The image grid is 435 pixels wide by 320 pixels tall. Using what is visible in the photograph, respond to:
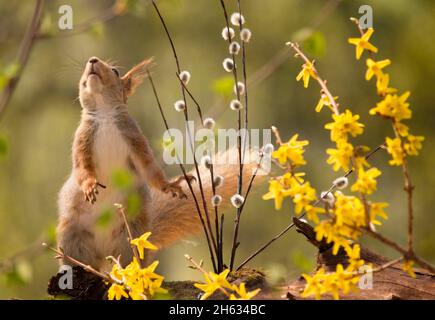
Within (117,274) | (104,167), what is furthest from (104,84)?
(117,274)

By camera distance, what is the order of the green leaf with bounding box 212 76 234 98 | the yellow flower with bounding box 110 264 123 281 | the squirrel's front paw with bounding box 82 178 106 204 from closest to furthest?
1. the green leaf with bounding box 212 76 234 98
2. the yellow flower with bounding box 110 264 123 281
3. the squirrel's front paw with bounding box 82 178 106 204

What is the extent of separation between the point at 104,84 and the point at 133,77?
0.14 meters

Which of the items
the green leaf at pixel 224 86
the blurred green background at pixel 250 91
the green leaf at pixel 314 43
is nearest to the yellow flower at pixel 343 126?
the green leaf at pixel 314 43

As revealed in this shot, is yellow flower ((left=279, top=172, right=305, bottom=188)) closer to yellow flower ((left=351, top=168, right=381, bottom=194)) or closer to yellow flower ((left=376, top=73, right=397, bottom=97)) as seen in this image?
yellow flower ((left=351, top=168, right=381, bottom=194))

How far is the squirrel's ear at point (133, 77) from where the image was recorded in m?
2.54

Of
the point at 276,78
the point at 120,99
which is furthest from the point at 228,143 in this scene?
the point at 276,78

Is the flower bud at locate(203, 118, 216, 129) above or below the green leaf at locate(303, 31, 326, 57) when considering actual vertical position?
above

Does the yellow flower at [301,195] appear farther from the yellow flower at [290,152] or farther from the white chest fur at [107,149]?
the white chest fur at [107,149]

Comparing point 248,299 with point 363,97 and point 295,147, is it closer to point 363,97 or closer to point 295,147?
point 295,147

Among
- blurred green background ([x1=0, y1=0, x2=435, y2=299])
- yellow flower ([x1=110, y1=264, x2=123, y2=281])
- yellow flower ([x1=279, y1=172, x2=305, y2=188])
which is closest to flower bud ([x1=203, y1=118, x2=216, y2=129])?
yellow flower ([x1=279, y1=172, x2=305, y2=188])

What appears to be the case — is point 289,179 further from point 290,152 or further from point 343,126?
point 343,126

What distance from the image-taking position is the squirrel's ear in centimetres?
254

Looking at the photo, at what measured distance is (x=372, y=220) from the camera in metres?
1.81

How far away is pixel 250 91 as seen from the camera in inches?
217
